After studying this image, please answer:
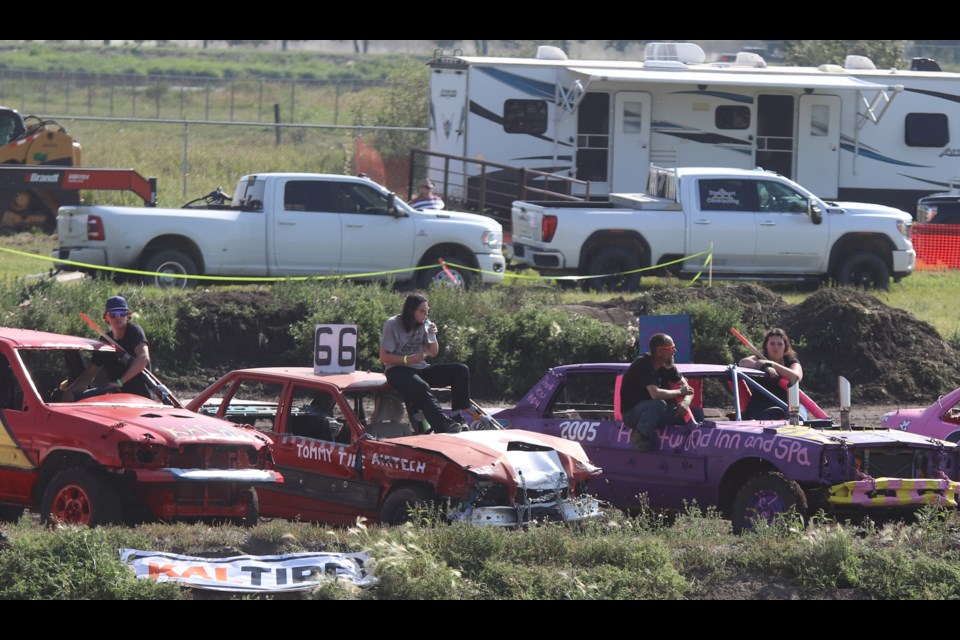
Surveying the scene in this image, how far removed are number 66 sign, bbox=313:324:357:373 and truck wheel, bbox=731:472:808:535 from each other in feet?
10.3

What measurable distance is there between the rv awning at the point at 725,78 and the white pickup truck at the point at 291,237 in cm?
580

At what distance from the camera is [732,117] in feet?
87.0

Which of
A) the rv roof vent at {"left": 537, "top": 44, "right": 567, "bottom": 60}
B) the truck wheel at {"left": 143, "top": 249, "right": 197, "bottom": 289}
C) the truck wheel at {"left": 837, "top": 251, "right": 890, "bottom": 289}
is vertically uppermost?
the rv roof vent at {"left": 537, "top": 44, "right": 567, "bottom": 60}

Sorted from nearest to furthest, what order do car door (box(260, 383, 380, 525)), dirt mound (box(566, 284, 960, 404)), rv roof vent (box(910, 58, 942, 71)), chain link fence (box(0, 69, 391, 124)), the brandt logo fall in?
car door (box(260, 383, 380, 525)) → dirt mound (box(566, 284, 960, 404)) → the brandt logo → rv roof vent (box(910, 58, 942, 71)) → chain link fence (box(0, 69, 391, 124))

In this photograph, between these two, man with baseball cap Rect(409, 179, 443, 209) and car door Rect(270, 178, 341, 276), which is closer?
car door Rect(270, 178, 341, 276)

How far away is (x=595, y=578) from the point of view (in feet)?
26.4

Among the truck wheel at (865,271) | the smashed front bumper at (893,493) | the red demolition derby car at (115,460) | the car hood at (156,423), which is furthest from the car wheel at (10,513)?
the truck wheel at (865,271)

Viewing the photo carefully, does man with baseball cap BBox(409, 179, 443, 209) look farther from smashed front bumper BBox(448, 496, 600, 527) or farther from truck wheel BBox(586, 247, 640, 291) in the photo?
smashed front bumper BBox(448, 496, 600, 527)

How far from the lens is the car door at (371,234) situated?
2002 cm

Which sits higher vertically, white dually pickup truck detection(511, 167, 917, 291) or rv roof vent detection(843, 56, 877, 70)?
rv roof vent detection(843, 56, 877, 70)

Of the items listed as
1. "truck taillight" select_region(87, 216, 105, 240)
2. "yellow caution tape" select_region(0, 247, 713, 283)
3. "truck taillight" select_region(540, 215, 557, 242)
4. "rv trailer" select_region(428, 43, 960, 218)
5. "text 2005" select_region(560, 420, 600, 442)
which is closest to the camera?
"text 2005" select_region(560, 420, 600, 442)

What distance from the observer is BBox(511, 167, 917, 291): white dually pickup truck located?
21.1 m

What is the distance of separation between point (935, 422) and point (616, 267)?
30.7 feet

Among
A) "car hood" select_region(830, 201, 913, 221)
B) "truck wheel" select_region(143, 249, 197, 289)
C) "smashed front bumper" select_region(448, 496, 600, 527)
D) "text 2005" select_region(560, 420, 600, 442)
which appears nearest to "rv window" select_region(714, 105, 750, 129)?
"car hood" select_region(830, 201, 913, 221)
